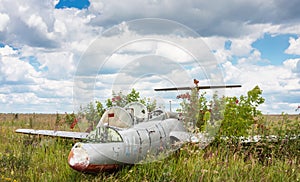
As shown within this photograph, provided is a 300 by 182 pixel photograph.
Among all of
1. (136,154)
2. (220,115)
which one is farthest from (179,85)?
(136,154)

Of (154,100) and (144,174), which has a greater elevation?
(154,100)

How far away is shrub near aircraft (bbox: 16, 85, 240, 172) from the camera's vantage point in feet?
20.3

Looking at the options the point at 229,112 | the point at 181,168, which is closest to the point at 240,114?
the point at 229,112

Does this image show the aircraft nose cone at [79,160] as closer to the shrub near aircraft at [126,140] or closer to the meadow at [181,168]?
the shrub near aircraft at [126,140]

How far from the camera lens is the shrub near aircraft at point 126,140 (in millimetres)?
6175

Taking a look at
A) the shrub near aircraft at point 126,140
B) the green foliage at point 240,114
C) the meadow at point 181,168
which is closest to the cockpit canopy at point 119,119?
the shrub near aircraft at point 126,140

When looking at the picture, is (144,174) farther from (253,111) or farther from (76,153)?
(253,111)

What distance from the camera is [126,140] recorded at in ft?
22.2

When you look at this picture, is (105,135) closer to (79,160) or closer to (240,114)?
(79,160)

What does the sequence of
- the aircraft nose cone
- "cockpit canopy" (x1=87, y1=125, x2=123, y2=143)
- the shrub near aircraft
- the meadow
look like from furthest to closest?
the meadow < "cockpit canopy" (x1=87, y1=125, x2=123, y2=143) < the shrub near aircraft < the aircraft nose cone

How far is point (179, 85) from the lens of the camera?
32.2ft

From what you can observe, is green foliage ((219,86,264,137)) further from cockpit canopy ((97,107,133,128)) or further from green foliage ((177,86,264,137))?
cockpit canopy ((97,107,133,128))

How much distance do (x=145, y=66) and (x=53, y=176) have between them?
140 inches

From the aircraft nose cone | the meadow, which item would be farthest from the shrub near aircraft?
the meadow
